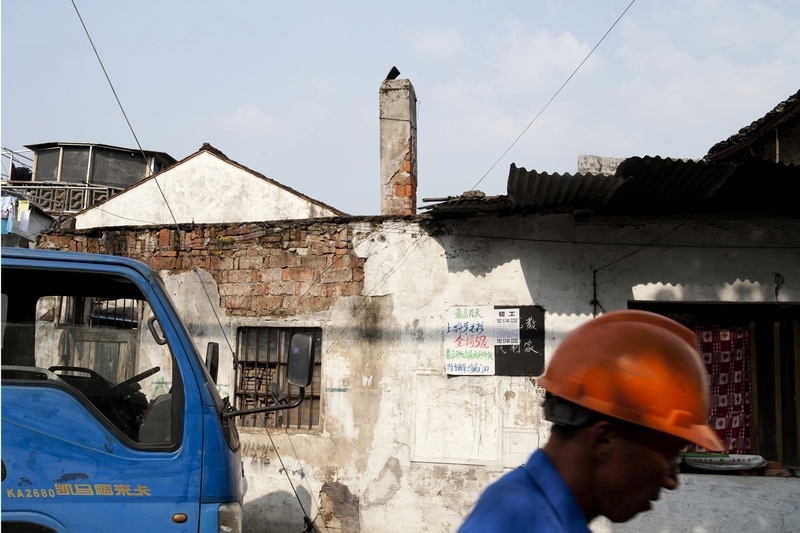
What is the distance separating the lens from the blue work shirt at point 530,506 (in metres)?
1.24

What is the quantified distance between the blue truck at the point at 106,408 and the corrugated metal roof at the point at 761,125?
919 cm

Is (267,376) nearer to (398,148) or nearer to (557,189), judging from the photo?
(398,148)

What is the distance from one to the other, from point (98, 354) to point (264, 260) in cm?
408

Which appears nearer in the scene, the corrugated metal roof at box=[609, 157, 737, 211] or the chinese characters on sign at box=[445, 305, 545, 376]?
the corrugated metal roof at box=[609, 157, 737, 211]

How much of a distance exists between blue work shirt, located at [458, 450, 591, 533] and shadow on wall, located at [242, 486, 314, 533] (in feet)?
19.5

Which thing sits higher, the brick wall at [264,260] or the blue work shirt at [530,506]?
the brick wall at [264,260]

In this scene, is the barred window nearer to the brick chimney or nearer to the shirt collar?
the brick chimney

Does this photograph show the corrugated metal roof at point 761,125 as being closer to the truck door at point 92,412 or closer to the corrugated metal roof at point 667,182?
the corrugated metal roof at point 667,182

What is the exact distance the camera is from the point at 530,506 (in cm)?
126

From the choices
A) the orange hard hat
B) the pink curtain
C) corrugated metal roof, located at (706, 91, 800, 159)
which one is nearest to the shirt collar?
the orange hard hat

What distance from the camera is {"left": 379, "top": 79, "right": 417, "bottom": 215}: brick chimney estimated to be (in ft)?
25.4

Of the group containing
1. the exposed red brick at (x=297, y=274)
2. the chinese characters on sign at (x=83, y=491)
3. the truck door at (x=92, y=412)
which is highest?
the exposed red brick at (x=297, y=274)

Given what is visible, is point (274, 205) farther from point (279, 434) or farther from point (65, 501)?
point (65, 501)

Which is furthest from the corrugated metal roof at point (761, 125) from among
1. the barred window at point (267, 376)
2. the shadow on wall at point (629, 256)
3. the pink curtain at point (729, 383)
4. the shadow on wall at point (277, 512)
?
the shadow on wall at point (277, 512)
